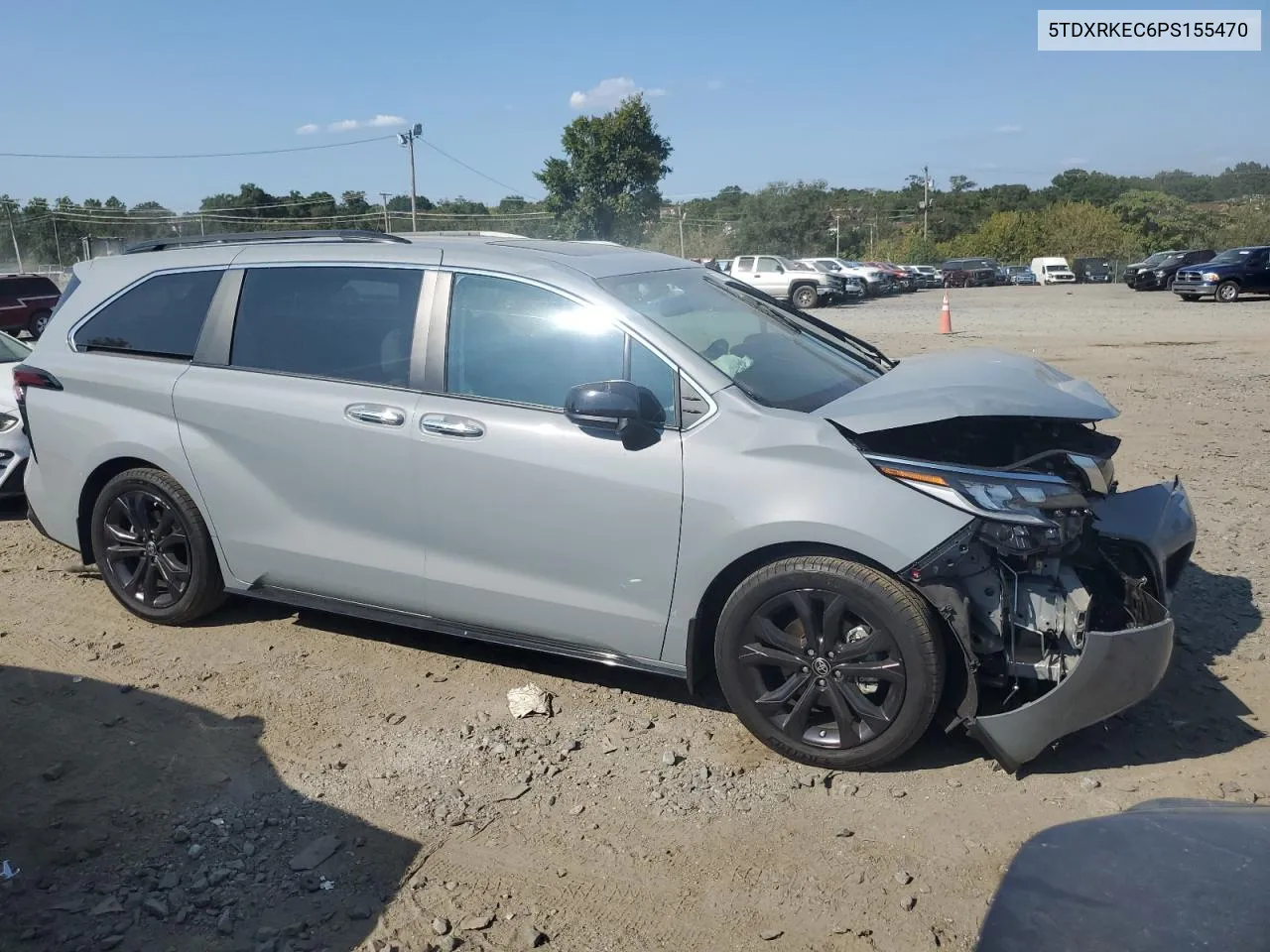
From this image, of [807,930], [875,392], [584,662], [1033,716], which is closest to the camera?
[807,930]

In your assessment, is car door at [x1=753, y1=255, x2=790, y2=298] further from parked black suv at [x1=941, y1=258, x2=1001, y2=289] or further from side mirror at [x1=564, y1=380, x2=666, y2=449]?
side mirror at [x1=564, y1=380, x2=666, y2=449]

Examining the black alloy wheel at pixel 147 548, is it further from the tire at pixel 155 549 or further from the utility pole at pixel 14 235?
the utility pole at pixel 14 235

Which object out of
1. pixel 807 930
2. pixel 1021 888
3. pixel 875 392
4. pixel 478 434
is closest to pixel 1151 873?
pixel 1021 888

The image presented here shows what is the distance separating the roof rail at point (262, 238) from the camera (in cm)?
480

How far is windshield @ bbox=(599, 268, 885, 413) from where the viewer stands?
4.08 meters

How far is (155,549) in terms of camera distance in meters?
5.07

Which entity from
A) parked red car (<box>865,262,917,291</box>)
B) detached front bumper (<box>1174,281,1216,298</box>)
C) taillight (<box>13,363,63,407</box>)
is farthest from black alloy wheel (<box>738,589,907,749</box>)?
parked red car (<box>865,262,917,291</box>)

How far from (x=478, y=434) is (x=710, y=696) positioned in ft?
4.77

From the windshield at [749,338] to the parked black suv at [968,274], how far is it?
53814mm

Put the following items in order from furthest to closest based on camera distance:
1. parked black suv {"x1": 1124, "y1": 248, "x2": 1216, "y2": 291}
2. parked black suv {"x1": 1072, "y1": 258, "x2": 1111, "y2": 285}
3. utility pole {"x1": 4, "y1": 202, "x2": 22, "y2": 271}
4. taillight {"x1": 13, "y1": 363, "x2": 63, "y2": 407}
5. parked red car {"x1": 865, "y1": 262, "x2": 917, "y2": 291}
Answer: parked black suv {"x1": 1072, "y1": 258, "x2": 1111, "y2": 285} → parked red car {"x1": 865, "y1": 262, "x2": 917, "y2": 291} → utility pole {"x1": 4, "y1": 202, "x2": 22, "y2": 271} → parked black suv {"x1": 1124, "y1": 248, "x2": 1216, "y2": 291} → taillight {"x1": 13, "y1": 363, "x2": 63, "y2": 407}

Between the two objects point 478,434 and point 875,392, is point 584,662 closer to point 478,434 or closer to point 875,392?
point 478,434

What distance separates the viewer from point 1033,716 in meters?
3.40

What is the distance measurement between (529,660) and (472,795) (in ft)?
3.75

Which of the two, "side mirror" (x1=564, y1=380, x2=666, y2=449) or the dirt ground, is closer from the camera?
the dirt ground
